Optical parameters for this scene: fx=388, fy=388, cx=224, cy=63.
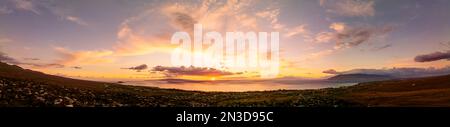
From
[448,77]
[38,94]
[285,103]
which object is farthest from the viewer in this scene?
[448,77]

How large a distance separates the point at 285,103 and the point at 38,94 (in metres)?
22.4
